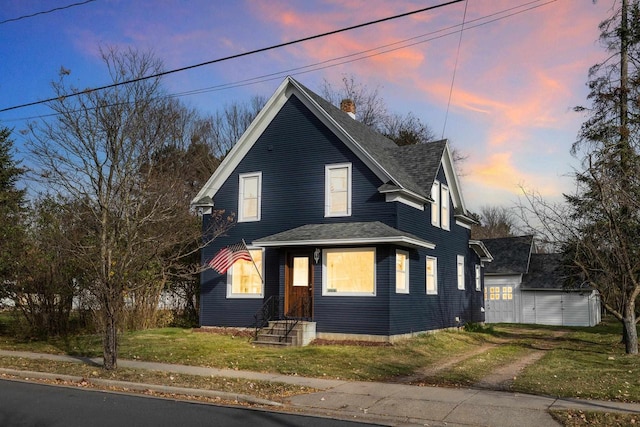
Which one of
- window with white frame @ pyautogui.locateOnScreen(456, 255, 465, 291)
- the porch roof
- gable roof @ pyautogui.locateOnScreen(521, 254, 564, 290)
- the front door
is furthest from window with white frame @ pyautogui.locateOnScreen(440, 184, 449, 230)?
gable roof @ pyautogui.locateOnScreen(521, 254, 564, 290)

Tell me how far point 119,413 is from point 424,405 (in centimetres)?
506

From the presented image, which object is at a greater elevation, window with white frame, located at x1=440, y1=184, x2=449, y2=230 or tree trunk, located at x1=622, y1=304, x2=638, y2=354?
window with white frame, located at x1=440, y1=184, x2=449, y2=230

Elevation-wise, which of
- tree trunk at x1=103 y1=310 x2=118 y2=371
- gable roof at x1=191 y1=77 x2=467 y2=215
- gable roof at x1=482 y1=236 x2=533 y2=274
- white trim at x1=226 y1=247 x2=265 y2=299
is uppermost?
gable roof at x1=191 y1=77 x2=467 y2=215

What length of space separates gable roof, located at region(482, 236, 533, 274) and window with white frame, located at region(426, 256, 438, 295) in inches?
589

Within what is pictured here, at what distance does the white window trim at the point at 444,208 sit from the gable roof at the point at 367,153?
723 mm

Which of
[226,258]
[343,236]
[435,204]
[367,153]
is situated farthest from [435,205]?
[226,258]

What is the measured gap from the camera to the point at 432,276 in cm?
2347

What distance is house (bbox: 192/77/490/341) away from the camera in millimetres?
19672

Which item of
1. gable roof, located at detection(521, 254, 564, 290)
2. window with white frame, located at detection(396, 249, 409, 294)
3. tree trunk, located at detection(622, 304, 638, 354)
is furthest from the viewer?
gable roof, located at detection(521, 254, 564, 290)

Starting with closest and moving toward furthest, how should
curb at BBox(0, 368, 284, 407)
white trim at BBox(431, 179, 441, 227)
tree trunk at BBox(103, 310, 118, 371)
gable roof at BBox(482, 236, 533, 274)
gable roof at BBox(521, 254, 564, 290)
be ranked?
curb at BBox(0, 368, 284, 407), tree trunk at BBox(103, 310, 118, 371), white trim at BBox(431, 179, 441, 227), gable roof at BBox(521, 254, 564, 290), gable roof at BBox(482, 236, 533, 274)

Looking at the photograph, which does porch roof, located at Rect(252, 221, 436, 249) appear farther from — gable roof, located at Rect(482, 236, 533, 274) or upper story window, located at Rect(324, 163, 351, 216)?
gable roof, located at Rect(482, 236, 533, 274)

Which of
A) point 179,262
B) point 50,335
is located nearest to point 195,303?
point 179,262

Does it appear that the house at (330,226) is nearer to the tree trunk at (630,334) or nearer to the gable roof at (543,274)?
the tree trunk at (630,334)

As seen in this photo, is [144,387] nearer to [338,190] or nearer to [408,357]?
[408,357]
